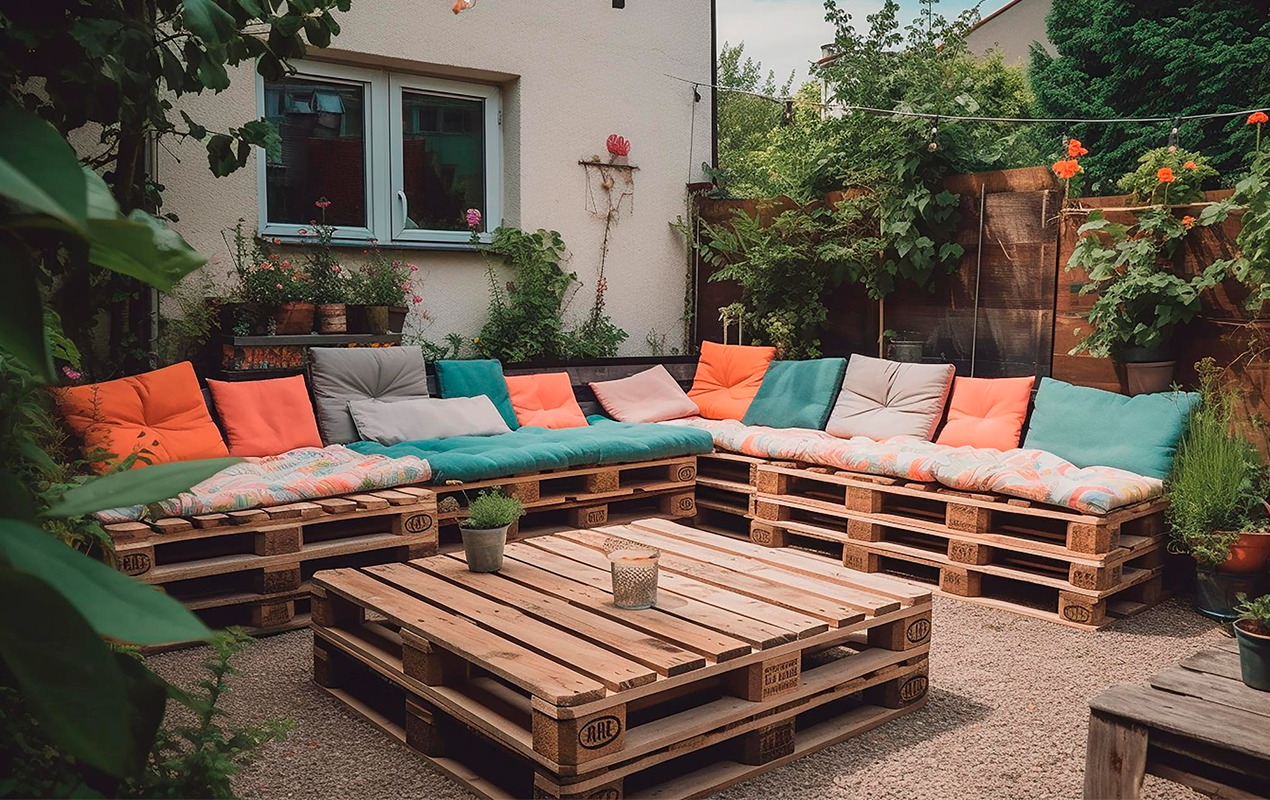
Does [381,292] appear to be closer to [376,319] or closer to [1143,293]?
[376,319]

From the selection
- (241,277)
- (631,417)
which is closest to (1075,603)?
(631,417)

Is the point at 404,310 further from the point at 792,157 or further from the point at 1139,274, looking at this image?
the point at 1139,274

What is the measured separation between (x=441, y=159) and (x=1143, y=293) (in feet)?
12.9

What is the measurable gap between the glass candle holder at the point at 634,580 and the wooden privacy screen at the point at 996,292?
3.12 m

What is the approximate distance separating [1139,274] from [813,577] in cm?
242

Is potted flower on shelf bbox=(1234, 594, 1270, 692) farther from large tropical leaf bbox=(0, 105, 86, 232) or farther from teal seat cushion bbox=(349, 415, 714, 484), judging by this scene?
teal seat cushion bbox=(349, 415, 714, 484)

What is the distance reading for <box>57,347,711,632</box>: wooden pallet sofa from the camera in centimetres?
374

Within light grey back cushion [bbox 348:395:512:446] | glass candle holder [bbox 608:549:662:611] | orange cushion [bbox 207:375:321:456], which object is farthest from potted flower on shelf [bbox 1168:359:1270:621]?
orange cushion [bbox 207:375:321:456]

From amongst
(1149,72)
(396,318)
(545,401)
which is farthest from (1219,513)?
(1149,72)

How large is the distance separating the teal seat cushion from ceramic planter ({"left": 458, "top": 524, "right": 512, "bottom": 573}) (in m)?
1.22

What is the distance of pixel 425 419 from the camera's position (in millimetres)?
5102

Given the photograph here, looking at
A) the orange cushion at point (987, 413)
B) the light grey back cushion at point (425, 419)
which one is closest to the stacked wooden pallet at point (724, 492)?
the orange cushion at point (987, 413)

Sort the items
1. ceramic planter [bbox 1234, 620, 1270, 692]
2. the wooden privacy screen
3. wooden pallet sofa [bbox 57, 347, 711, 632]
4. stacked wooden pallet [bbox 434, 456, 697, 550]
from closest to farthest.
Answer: ceramic planter [bbox 1234, 620, 1270, 692]
wooden pallet sofa [bbox 57, 347, 711, 632]
stacked wooden pallet [bbox 434, 456, 697, 550]
the wooden privacy screen

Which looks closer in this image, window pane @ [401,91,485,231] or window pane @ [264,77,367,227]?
window pane @ [264,77,367,227]
